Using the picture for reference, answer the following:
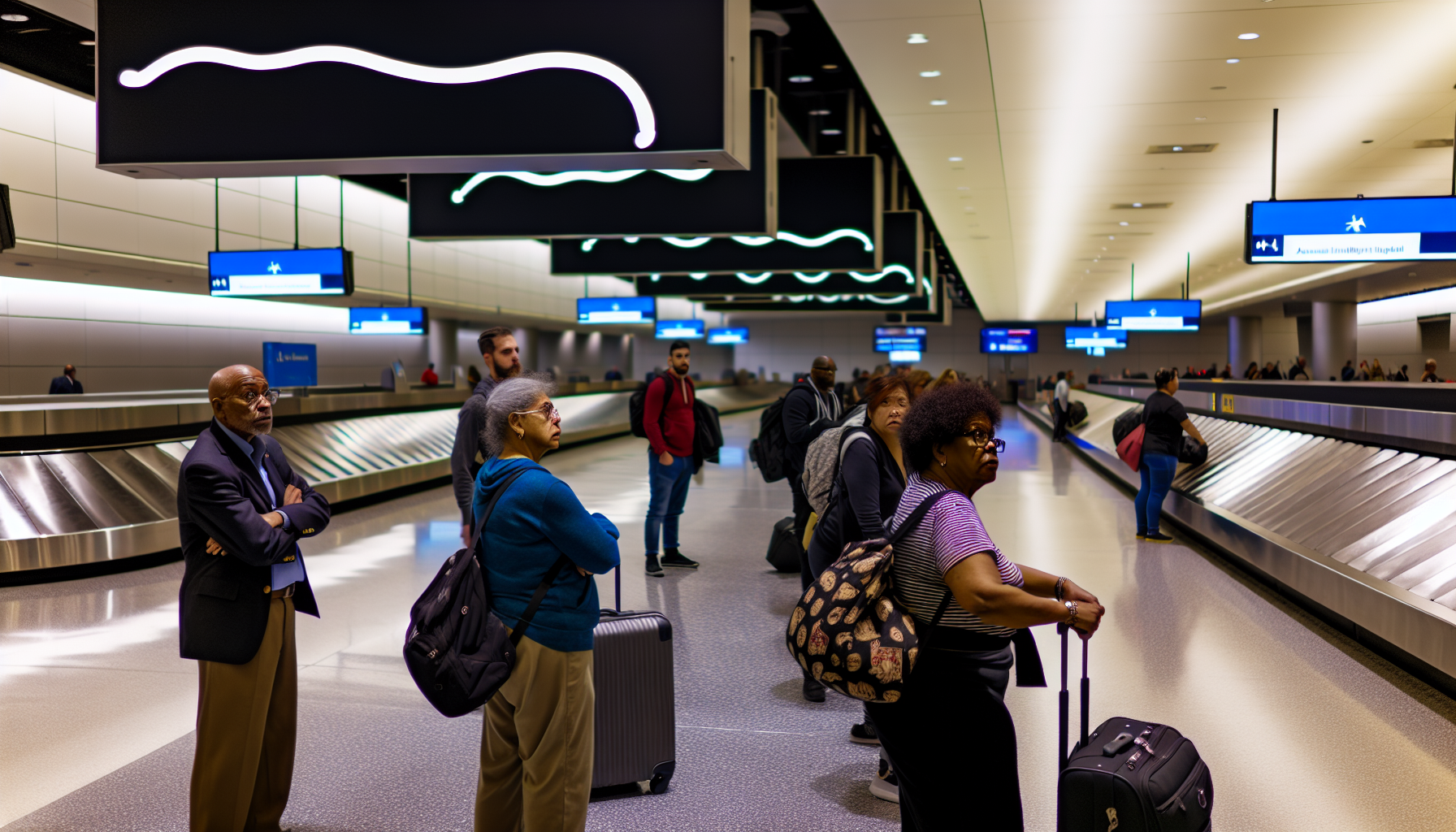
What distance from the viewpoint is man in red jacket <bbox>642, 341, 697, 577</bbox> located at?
24.8 feet

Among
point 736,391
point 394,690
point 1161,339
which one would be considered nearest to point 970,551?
point 394,690

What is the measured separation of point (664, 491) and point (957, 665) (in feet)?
18.1

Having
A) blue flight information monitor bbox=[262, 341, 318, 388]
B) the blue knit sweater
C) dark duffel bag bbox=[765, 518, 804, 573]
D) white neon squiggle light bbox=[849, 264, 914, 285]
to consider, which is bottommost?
dark duffel bag bbox=[765, 518, 804, 573]

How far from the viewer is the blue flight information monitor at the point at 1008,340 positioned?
41406 millimetres

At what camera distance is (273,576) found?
3209 mm

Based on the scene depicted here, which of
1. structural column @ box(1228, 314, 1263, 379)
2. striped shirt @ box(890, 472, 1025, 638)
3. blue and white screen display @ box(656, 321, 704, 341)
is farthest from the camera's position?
structural column @ box(1228, 314, 1263, 379)

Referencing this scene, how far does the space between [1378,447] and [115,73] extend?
331 inches

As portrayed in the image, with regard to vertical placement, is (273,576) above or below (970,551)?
below

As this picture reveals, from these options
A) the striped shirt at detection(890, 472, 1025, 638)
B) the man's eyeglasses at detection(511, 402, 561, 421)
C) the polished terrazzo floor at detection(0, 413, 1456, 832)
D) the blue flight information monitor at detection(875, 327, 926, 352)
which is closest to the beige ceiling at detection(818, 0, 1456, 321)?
the polished terrazzo floor at detection(0, 413, 1456, 832)

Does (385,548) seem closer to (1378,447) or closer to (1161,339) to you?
(1378,447)

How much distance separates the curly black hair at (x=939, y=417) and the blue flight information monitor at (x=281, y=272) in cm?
1121

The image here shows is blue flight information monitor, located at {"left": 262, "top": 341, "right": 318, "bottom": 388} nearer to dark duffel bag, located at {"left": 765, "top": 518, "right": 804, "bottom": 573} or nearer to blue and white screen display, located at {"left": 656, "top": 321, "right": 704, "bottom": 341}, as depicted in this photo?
dark duffel bag, located at {"left": 765, "top": 518, "right": 804, "bottom": 573}

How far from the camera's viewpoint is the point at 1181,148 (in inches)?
468

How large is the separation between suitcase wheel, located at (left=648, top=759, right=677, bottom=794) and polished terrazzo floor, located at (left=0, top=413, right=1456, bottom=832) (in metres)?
0.05
